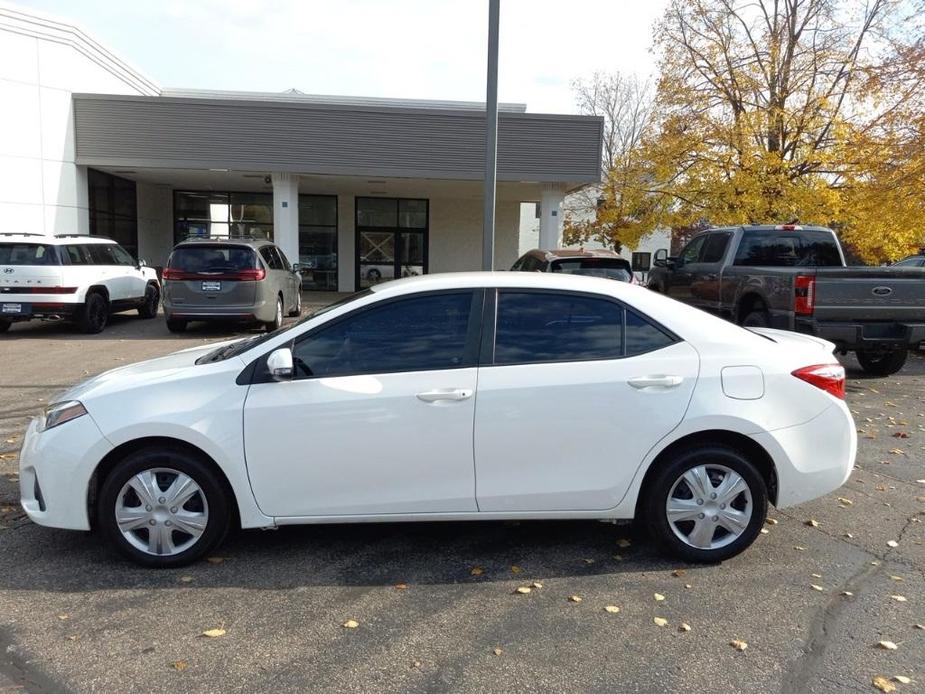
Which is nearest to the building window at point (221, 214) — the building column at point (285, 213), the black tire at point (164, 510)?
the building column at point (285, 213)

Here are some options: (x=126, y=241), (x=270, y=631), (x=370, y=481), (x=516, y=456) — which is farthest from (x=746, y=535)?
(x=126, y=241)

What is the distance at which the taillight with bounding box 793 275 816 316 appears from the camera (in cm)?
859

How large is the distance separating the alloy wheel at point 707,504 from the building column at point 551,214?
15.6 m

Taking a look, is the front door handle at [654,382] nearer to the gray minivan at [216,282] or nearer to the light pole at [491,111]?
the light pole at [491,111]

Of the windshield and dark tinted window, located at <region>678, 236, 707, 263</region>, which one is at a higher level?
dark tinted window, located at <region>678, 236, 707, 263</region>

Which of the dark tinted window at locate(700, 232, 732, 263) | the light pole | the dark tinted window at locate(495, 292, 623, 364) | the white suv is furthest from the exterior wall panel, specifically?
the dark tinted window at locate(495, 292, 623, 364)

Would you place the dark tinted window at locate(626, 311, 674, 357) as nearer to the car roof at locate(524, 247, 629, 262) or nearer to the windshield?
the windshield

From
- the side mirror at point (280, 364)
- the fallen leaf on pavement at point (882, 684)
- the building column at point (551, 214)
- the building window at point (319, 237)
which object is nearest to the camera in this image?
the fallen leaf on pavement at point (882, 684)

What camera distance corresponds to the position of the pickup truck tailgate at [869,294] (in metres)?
8.56

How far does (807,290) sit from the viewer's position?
→ 863 cm

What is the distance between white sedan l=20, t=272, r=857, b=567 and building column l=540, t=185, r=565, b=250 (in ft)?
50.7

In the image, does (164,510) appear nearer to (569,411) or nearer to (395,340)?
(395,340)

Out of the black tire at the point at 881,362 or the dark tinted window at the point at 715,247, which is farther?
the dark tinted window at the point at 715,247

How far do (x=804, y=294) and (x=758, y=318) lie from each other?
1118 millimetres
